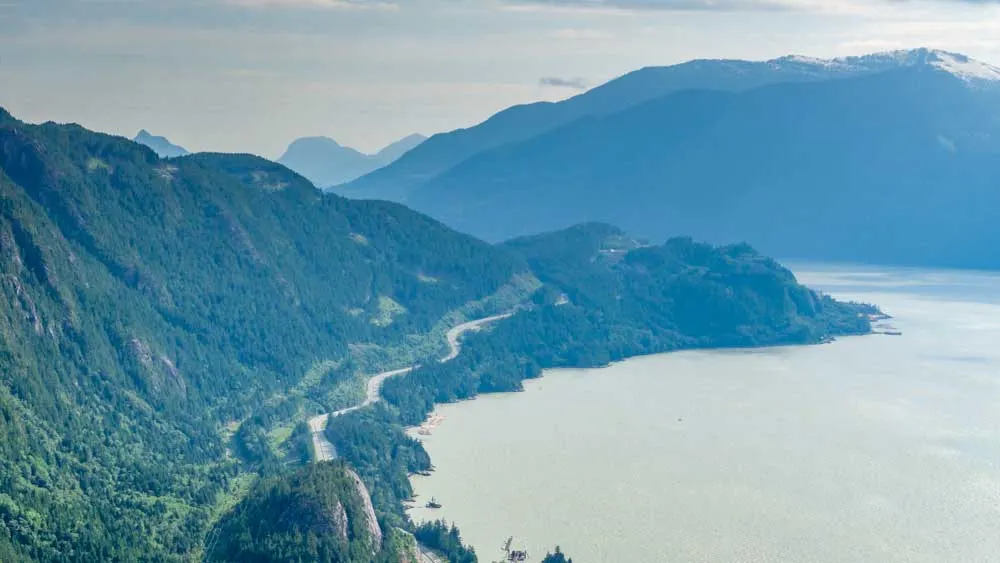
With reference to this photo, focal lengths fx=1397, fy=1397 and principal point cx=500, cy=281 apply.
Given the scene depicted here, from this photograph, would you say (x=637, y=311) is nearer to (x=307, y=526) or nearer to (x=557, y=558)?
(x=557, y=558)

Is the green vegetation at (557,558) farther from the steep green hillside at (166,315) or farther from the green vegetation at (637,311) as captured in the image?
the green vegetation at (637,311)

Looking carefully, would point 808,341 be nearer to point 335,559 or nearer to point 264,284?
point 264,284

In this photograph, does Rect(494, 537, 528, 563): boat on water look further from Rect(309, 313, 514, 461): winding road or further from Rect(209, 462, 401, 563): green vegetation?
Rect(309, 313, 514, 461): winding road

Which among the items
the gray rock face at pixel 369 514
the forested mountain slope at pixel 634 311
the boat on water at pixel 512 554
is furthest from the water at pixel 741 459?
the gray rock face at pixel 369 514

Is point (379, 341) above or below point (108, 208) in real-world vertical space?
below

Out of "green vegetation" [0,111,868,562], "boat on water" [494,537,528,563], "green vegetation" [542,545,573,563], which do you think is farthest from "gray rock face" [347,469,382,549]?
"green vegetation" [542,545,573,563]

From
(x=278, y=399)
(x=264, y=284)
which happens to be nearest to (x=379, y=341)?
(x=264, y=284)
